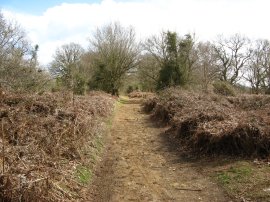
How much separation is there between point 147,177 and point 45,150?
257cm

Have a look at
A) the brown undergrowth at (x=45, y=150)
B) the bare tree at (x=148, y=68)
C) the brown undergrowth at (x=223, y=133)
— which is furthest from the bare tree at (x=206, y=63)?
the brown undergrowth at (x=45, y=150)

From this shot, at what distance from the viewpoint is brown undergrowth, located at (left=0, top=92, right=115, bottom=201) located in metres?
6.13

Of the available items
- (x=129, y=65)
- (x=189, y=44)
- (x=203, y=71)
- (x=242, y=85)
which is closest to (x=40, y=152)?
(x=189, y=44)

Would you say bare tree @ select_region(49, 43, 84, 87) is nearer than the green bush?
No

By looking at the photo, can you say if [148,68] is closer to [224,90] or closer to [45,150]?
[224,90]

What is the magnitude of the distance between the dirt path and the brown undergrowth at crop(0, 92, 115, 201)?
0.52 m

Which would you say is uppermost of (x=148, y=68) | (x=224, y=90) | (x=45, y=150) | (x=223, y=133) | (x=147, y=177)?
(x=148, y=68)

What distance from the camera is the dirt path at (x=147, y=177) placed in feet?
25.3

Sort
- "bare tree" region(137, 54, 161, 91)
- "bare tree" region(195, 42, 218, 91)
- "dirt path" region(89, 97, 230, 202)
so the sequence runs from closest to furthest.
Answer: "dirt path" region(89, 97, 230, 202) → "bare tree" region(195, 42, 218, 91) → "bare tree" region(137, 54, 161, 91)

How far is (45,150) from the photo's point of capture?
8.63 meters

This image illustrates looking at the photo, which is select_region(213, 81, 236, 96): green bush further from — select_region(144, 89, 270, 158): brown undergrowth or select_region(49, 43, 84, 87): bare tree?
select_region(49, 43, 84, 87): bare tree

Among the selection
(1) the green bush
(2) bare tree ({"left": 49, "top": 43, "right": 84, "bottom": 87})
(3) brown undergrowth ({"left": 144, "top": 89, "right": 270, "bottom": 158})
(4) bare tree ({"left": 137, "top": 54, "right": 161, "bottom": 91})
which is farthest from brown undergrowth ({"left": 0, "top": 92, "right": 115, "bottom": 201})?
(2) bare tree ({"left": 49, "top": 43, "right": 84, "bottom": 87})

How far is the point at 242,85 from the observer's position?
5106 centimetres

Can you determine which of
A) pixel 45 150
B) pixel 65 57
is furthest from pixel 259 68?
pixel 45 150
